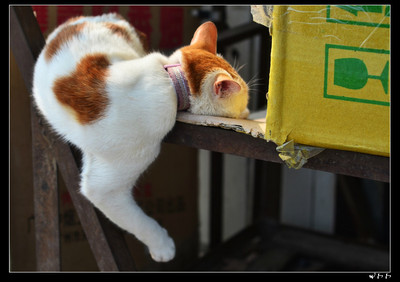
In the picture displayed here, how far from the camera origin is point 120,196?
1082 mm

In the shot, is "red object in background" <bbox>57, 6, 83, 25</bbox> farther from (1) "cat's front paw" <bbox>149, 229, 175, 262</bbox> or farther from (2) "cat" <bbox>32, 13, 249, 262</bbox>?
(1) "cat's front paw" <bbox>149, 229, 175, 262</bbox>

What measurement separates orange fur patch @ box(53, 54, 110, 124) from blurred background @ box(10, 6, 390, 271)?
565 mm

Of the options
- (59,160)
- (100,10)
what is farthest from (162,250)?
(100,10)

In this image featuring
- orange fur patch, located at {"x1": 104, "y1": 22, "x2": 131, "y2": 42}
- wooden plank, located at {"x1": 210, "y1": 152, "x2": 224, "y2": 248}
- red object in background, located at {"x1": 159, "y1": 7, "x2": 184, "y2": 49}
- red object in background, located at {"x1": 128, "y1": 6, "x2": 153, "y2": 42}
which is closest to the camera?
orange fur patch, located at {"x1": 104, "y1": 22, "x2": 131, "y2": 42}

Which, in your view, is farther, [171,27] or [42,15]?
[171,27]

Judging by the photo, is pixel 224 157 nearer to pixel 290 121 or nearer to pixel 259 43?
pixel 259 43

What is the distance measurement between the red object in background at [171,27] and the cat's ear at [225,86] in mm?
922

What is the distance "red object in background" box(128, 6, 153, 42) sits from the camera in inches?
67.8

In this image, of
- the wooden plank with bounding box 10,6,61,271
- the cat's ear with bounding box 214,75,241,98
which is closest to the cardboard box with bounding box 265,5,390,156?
the cat's ear with bounding box 214,75,241,98

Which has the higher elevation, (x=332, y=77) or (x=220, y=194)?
(x=332, y=77)

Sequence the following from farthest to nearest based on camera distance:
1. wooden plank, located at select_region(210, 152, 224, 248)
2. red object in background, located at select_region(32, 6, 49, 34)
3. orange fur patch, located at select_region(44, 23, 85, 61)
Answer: wooden plank, located at select_region(210, 152, 224, 248), red object in background, located at select_region(32, 6, 49, 34), orange fur patch, located at select_region(44, 23, 85, 61)

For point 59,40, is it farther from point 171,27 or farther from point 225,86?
point 171,27

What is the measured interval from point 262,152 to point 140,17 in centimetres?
108

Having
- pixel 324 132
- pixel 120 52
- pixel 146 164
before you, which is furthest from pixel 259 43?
pixel 324 132
